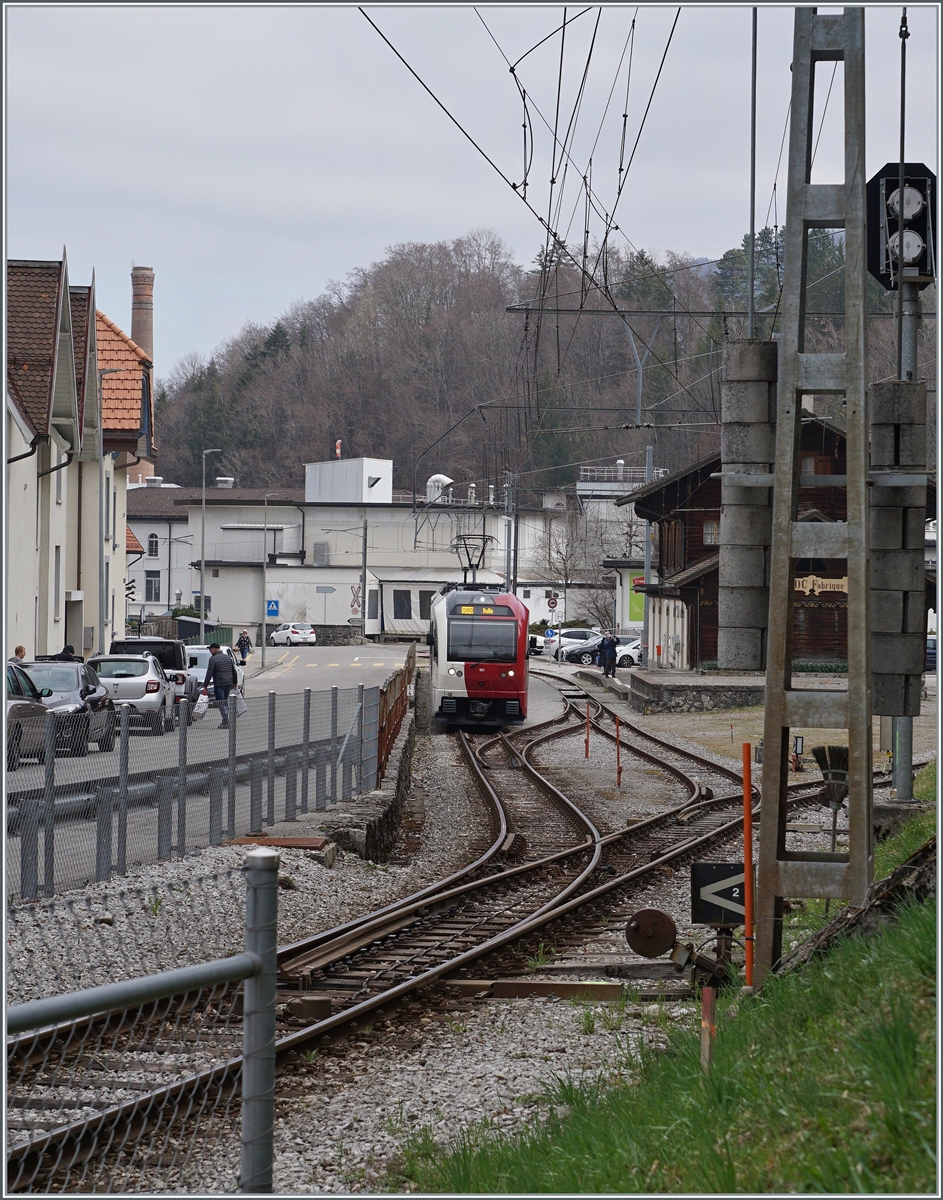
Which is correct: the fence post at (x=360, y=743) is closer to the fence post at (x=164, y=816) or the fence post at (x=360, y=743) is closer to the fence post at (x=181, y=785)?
the fence post at (x=181, y=785)

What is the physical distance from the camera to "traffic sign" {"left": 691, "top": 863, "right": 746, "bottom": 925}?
8695mm

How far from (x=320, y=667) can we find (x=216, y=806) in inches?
1779

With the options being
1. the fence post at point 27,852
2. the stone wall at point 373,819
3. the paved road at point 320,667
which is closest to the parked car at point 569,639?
the paved road at point 320,667

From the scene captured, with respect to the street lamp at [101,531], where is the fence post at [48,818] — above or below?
below

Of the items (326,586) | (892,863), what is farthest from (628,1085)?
(326,586)

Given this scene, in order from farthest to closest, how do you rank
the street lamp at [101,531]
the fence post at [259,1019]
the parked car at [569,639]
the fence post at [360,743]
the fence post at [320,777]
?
the parked car at [569,639] → the street lamp at [101,531] → the fence post at [360,743] → the fence post at [320,777] → the fence post at [259,1019]

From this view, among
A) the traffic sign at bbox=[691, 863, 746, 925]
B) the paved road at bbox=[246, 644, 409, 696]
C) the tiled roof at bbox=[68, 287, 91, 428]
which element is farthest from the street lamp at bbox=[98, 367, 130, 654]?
the traffic sign at bbox=[691, 863, 746, 925]

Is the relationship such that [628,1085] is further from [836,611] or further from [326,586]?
[326,586]

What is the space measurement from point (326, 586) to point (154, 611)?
55.1 feet

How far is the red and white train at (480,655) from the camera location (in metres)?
33.3

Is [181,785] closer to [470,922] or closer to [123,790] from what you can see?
[123,790]

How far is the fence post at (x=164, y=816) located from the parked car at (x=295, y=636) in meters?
69.3

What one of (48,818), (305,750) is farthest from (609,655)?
(48,818)

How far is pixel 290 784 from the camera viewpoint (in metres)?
16.2
